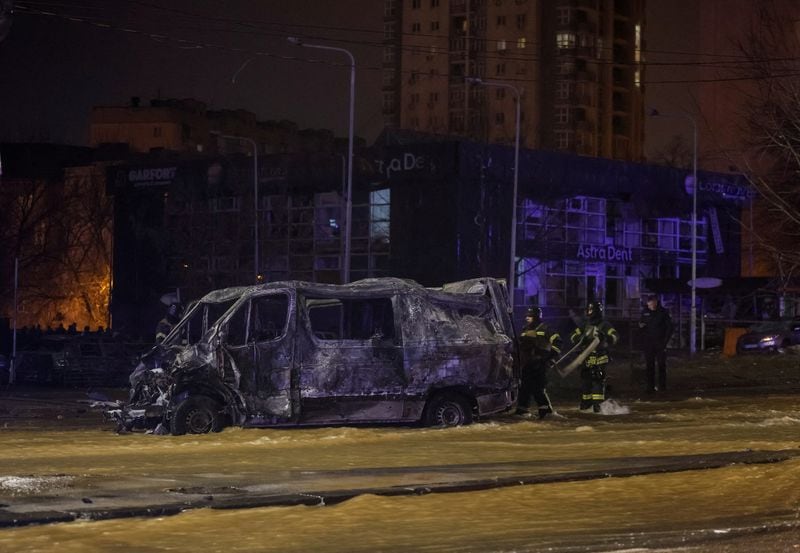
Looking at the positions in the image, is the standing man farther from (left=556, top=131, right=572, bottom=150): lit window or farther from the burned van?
(left=556, top=131, right=572, bottom=150): lit window

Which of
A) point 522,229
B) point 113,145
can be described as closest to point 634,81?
point 113,145

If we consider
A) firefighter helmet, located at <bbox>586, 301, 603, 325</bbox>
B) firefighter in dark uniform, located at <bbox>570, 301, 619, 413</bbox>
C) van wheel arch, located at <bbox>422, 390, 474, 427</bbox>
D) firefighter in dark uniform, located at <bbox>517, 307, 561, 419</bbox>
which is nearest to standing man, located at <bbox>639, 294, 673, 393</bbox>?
firefighter in dark uniform, located at <bbox>570, 301, 619, 413</bbox>

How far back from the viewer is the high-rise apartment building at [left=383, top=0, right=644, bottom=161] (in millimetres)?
116000

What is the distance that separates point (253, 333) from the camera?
15.5 m

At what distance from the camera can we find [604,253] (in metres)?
60.2

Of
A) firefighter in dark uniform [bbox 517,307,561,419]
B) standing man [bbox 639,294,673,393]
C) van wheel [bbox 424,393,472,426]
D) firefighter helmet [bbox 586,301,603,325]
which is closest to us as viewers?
van wheel [bbox 424,393,472,426]

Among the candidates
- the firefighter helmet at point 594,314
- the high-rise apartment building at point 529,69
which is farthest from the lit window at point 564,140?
the firefighter helmet at point 594,314

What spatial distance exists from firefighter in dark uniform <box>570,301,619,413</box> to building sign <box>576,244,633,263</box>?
40.2 m

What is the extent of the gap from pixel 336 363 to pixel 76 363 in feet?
57.3

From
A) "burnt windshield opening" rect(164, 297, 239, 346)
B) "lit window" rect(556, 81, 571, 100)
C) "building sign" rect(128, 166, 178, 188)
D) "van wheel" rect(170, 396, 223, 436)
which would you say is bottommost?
"van wheel" rect(170, 396, 223, 436)

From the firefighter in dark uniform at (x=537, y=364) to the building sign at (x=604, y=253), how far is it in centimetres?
4085

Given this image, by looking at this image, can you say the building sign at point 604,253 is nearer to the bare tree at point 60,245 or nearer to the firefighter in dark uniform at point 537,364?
the bare tree at point 60,245

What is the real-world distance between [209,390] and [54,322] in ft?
212

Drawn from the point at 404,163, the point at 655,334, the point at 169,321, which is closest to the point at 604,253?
the point at 404,163
